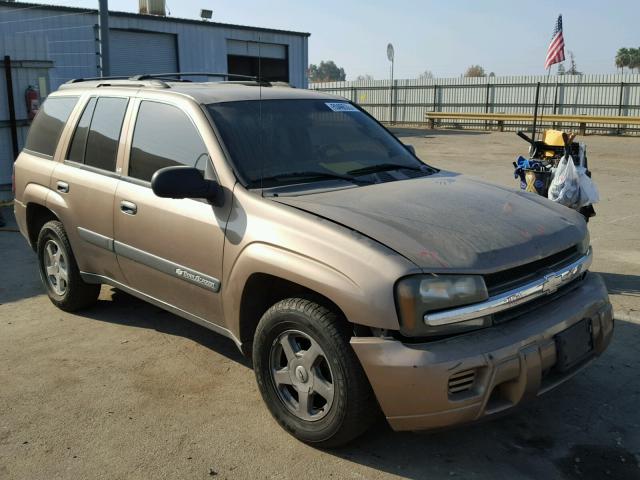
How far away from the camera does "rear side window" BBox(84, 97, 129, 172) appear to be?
454 cm

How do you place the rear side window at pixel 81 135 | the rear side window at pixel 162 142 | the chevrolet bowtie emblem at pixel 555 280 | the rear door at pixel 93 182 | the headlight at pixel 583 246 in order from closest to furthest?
the chevrolet bowtie emblem at pixel 555 280 → the headlight at pixel 583 246 → the rear side window at pixel 162 142 → the rear door at pixel 93 182 → the rear side window at pixel 81 135

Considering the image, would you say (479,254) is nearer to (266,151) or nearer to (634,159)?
(266,151)

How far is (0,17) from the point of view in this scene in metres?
18.3

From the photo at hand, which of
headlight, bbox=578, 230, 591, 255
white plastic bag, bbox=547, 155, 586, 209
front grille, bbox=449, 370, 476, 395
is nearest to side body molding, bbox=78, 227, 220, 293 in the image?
front grille, bbox=449, 370, 476, 395

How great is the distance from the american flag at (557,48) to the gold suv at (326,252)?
16.7 ft

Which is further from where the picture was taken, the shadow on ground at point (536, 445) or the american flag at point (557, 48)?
the american flag at point (557, 48)

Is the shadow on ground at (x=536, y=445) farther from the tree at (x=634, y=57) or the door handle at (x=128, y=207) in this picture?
the tree at (x=634, y=57)

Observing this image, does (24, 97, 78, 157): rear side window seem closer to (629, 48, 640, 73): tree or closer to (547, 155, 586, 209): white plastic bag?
(547, 155, 586, 209): white plastic bag

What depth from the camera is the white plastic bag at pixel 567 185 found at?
18.7 ft

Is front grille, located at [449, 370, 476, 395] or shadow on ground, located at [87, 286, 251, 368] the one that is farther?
shadow on ground, located at [87, 286, 251, 368]

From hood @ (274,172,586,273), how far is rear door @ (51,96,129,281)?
1.62 metres

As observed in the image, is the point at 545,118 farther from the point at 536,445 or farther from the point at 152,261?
the point at 536,445

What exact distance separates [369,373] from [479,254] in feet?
2.45

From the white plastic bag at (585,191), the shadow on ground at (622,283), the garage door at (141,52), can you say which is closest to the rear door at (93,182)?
the white plastic bag at (585,191)
